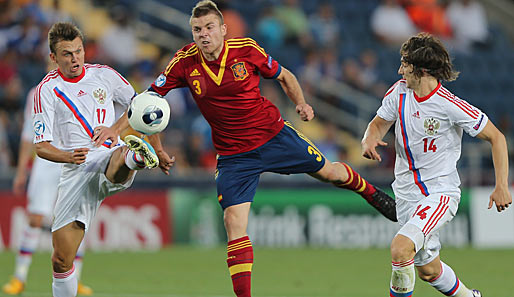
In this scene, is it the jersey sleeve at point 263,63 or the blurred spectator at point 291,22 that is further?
the blurred spectator at point 291,22

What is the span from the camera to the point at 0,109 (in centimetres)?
1455

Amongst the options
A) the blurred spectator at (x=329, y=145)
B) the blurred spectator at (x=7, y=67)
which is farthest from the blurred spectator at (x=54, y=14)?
the blurred spectator at (x=329, y=145)

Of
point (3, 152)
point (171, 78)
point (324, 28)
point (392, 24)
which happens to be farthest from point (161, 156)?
point (392, 24)

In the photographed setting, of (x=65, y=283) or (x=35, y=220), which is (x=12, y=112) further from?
(x=65, y=283)

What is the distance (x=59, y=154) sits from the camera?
657cm

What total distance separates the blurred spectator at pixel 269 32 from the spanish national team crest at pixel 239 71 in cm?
1006

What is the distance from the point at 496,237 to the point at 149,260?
213 inches

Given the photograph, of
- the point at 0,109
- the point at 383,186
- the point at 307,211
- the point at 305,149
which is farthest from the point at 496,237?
the point at 0,109

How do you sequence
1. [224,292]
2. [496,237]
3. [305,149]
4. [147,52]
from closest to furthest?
1. [305,149]
2. [224,292]
3. [496,237]
4. [147,52]

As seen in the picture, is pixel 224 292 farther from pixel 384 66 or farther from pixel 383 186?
pixel 384 66

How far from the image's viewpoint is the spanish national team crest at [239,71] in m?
6.93

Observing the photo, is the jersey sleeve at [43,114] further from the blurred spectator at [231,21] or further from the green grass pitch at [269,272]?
the blurred spectator at [231,21]

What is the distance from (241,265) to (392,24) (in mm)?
12532

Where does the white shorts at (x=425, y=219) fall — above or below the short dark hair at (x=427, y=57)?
below
